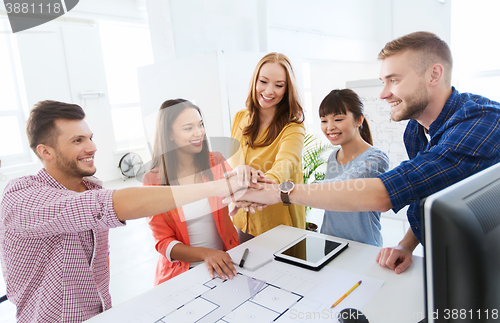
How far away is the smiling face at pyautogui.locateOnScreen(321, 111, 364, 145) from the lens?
1587mm

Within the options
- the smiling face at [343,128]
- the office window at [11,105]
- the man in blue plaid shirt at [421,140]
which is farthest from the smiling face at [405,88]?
the office window at [11,105]

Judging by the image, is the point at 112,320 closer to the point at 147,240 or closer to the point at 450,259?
the point at 450,259

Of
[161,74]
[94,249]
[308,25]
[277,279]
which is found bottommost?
[277,279]

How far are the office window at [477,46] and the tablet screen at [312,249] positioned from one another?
339cm

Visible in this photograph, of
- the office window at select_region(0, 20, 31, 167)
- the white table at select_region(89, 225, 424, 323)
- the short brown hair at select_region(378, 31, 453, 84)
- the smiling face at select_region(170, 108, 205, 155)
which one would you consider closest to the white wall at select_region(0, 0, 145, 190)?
the office window at select_region(0, 20, 31, 167)

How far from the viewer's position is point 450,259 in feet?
1.23

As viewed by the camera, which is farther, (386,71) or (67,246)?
(386,71)

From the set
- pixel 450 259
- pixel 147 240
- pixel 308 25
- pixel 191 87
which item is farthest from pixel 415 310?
pixel 308 25

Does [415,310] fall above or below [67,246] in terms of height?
below

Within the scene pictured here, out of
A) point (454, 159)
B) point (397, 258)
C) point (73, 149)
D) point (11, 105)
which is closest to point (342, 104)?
point (454, 159)

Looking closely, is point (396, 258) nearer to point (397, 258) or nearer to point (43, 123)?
point (397, 258)

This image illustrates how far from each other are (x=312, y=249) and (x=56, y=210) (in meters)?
0.88

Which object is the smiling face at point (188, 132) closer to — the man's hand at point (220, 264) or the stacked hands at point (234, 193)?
the stacked hands at point (234, 193)

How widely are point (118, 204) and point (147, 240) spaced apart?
2618 millimetres
